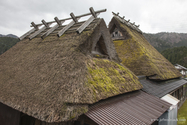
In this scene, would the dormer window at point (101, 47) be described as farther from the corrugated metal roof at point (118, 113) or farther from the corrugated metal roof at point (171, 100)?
the corrugated metal roof at point (171, 100)

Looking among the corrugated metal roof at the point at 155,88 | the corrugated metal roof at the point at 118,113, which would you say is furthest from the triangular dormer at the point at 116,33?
the corrugated metal roof at the point at 118,113

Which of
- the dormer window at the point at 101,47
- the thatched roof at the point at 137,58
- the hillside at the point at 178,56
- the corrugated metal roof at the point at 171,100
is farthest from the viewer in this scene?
the hillside at the point at 178,56

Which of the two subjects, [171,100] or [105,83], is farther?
[171,100]

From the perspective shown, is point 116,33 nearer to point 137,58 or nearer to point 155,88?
point 137,58

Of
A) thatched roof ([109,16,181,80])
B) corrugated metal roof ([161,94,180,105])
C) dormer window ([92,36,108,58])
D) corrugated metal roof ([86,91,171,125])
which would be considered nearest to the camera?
corrugated metal roof ([86,91,171,125])

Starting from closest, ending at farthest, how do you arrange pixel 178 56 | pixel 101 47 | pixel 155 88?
pixel 101 47 < pixel 155 88 < pixel 178 56

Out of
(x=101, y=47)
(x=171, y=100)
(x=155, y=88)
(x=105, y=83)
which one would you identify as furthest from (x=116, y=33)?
(x=105, y=83)

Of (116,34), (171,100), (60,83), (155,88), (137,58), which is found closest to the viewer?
(60,83)

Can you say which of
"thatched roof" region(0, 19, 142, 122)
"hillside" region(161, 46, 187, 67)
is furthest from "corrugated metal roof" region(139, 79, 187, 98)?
"hillside" region(161, 46, 187, 67)

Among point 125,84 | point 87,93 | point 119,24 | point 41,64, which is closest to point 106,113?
point 87,93

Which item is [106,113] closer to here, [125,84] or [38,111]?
[38,111]

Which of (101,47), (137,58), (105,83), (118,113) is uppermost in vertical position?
(101,47)

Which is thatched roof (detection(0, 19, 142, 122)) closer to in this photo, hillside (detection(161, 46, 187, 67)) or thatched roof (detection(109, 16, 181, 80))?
thatched roof (detection(109, 16, 181, 80))

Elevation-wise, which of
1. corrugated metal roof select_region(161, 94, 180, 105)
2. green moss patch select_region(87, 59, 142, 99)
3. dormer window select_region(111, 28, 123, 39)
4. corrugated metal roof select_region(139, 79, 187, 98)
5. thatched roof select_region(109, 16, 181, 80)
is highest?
dormer window select_region(111, 28, 123, 39)
